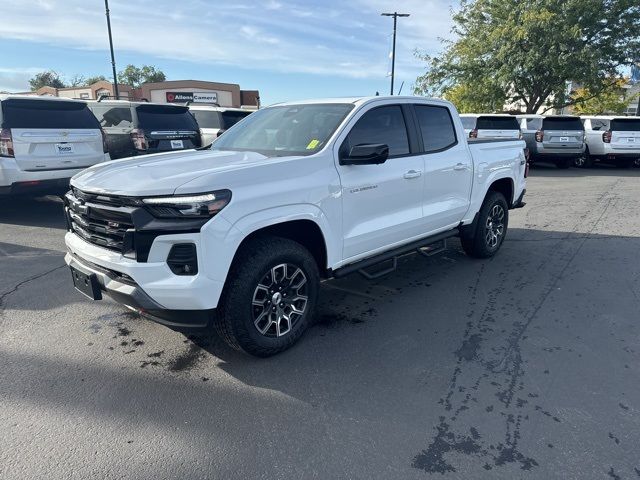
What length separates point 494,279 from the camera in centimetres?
528

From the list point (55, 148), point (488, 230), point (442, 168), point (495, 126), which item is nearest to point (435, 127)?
point (442, 168)

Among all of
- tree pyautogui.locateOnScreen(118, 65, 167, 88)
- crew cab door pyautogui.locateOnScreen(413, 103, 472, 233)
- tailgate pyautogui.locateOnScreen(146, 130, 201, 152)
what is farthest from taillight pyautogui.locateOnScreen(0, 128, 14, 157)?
tree pyautogui.locateOnScreen(118, 65, 167, 88)

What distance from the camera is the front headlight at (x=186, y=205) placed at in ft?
9.53

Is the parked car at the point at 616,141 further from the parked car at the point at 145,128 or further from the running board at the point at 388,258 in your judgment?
the parked car at the point at 145,128

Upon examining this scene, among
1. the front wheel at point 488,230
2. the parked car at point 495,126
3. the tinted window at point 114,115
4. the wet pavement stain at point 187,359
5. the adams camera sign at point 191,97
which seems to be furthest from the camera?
the adams camera sign at point 191,97

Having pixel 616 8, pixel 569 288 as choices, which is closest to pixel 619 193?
pixel 569 288

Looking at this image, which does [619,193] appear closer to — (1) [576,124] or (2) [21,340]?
(1) [576,124]

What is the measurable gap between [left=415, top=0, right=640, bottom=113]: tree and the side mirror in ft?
66.7

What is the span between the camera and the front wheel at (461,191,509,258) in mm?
5738

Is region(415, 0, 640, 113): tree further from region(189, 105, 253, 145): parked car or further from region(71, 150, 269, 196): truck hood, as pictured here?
region(71, 150, 269, 196): truck hood

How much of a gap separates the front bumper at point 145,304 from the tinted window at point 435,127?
285 centimetres

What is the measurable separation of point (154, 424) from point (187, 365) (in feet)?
2.20

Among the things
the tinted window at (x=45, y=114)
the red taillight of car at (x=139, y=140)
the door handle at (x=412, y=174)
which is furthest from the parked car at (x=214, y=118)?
the door handle at (x=412, y=174)

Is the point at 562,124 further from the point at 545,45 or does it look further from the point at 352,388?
the point at 352,388
